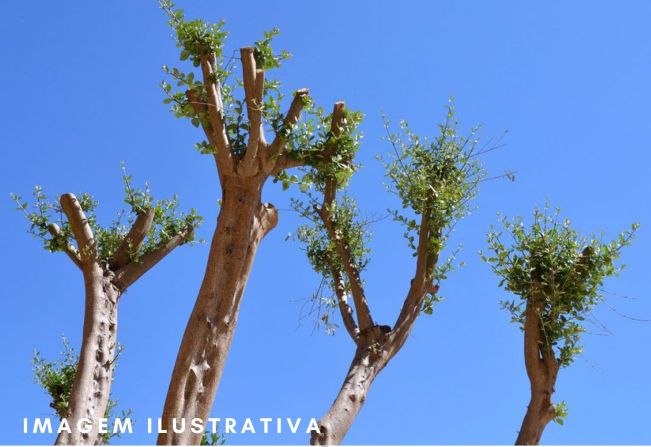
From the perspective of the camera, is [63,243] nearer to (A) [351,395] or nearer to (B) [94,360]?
(B) [94,360]

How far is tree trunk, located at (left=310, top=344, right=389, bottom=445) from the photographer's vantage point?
833 centimetres

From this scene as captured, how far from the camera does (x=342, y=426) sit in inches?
333

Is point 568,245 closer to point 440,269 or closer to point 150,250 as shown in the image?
point 440,269

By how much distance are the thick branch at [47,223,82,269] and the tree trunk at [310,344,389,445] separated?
461cm

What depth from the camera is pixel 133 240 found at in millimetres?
11453

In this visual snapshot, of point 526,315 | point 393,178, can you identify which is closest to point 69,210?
point 393,178

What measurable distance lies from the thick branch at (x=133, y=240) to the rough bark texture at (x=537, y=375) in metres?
5.74

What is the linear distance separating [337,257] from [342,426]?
3.41 meters

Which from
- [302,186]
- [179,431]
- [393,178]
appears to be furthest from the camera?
[393,178]

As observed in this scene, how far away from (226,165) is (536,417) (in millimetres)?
4875

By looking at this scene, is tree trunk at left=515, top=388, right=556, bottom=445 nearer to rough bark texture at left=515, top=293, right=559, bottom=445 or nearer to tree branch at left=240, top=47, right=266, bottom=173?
rough bark texture at left=515, top=293, right=559, bottom=445

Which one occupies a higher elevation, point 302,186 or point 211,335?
point 302,186

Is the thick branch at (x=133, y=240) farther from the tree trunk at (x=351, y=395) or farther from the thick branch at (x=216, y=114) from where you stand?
the tree trunk at (x=351, y=395)

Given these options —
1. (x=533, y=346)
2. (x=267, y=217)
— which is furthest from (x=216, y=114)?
(x=533, y=346)
